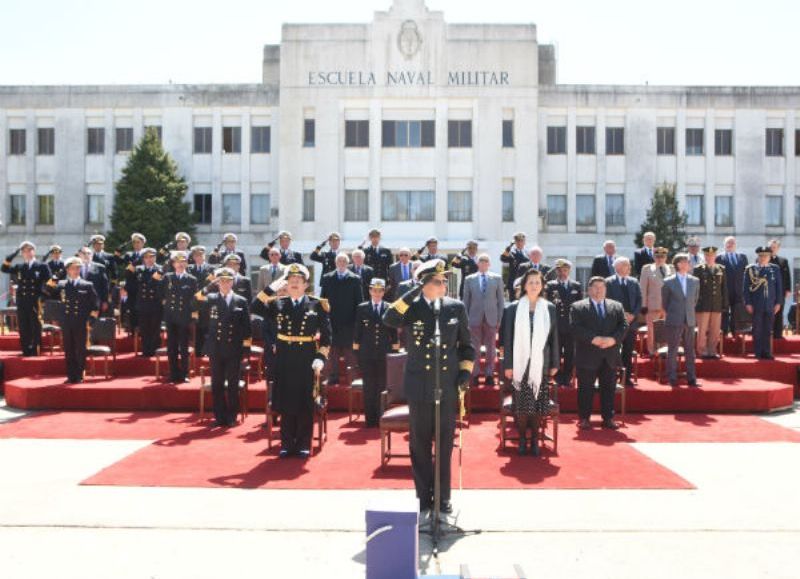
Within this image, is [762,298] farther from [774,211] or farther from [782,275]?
[774,211]

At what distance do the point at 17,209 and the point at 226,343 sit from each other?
35.6 metres

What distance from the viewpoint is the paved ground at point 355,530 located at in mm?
5801

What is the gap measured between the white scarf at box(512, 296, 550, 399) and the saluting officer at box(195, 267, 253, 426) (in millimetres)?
3803

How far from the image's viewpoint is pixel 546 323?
9.71 metres

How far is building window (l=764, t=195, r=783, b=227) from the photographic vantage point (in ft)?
133

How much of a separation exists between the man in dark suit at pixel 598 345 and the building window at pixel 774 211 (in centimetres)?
3342

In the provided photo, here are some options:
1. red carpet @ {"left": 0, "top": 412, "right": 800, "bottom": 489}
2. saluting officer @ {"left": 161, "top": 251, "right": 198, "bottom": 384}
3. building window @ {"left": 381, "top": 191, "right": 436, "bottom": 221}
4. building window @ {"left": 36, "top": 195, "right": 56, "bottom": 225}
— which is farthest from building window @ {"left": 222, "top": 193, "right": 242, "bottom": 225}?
red carpet @ {"left": 0, "top": 412, "right": 800, "bottom": 489}

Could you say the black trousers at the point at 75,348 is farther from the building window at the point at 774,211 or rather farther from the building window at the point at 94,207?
the building window at the point at 774,211

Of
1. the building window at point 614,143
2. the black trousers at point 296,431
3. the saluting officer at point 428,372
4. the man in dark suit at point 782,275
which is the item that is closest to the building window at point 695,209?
the building window at point 614,143

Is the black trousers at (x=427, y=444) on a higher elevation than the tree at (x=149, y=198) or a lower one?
lower

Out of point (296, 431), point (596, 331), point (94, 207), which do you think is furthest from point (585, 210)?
point (296, 431)

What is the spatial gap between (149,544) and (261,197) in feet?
117

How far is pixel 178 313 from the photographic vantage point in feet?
42.8

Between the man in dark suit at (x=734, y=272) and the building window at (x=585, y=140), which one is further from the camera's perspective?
the building window at (x=585, y=140)
